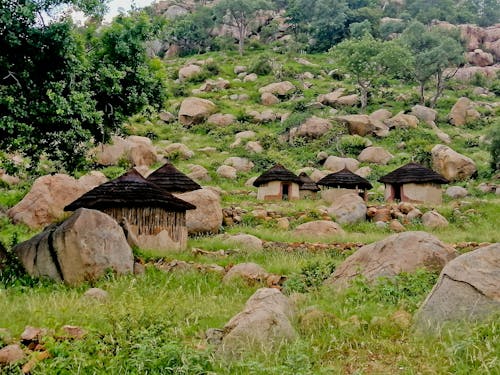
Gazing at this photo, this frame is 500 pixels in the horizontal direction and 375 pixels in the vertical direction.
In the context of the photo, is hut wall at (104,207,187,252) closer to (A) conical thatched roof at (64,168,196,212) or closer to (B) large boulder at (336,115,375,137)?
(A) conical thatched roof at (64,168,196,212)

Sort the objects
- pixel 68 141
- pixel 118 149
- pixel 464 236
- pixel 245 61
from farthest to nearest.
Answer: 1. pixel 245 61
2. pixel 118 149
3. pixel 464 236
4. pixel 68 141

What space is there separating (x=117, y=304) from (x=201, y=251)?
6.43m

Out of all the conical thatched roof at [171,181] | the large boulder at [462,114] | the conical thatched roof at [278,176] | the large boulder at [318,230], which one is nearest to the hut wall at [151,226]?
the large boulder at [318,230]

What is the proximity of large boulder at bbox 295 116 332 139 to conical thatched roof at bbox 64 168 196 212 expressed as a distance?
32.5 metres

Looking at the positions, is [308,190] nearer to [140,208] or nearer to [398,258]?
[140,208]

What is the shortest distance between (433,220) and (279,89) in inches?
1592

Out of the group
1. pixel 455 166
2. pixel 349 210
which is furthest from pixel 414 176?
pixel 455 166

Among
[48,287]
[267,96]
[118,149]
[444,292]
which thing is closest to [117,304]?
[48,287]

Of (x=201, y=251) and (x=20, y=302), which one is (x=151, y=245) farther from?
(x=20, y=302)

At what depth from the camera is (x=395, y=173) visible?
2984cm

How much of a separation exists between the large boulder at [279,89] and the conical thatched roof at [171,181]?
3809 centimetres

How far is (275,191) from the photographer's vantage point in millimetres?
29375

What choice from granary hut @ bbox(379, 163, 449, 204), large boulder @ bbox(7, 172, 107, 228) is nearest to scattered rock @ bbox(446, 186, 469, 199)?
granary hut @ bbox(379, 163, 449, 204)

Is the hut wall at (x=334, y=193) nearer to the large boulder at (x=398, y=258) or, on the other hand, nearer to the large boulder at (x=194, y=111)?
the large boulder at (x=398, y=258)
